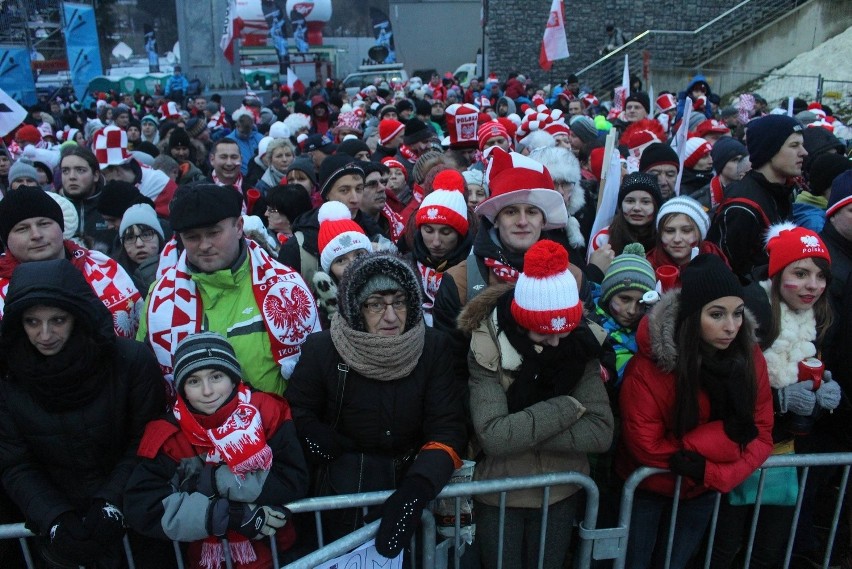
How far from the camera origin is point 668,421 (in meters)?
2.74

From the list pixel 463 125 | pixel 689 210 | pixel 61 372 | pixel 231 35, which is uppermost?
pixel 231 35

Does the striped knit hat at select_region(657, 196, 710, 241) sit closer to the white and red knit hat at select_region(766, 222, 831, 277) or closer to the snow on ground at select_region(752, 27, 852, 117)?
the white and red knit hat at select_region(766, 222, 831, 277)

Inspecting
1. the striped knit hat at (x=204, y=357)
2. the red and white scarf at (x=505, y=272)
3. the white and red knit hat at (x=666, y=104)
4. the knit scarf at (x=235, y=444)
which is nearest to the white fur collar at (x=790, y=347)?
the red and white scarf at (x=505, y=272)

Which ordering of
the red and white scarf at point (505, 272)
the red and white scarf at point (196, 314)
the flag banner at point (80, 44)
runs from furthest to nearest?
1. the flag banner at point (80, 44)
2. the red and white scarf at point (505, 272)
3. the red and white scarf at point (196, 314)

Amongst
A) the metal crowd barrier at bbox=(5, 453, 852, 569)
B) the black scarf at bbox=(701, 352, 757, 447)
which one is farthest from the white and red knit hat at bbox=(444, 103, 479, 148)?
the metal crowd barrier at bbox=(5, 453, 852, 569)

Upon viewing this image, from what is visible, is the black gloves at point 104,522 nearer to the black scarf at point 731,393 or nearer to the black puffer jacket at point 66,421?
the black puffer jacket at point 66,421

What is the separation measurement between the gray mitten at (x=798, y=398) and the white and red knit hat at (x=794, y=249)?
561mm

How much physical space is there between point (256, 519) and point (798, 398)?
2486mm

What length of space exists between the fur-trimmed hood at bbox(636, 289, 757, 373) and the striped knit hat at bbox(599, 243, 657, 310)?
38 cm

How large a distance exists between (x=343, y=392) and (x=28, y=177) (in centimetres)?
436

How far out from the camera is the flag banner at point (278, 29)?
3309 centimetres

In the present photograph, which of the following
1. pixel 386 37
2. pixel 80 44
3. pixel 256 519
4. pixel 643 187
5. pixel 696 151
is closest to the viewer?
pixel 256 519

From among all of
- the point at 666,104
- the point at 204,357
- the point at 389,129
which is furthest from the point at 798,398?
the point at 666,104

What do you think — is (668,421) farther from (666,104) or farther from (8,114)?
(666,104)
